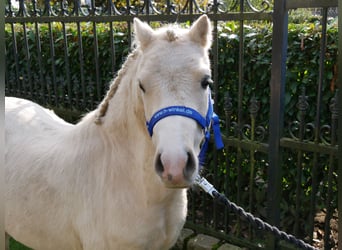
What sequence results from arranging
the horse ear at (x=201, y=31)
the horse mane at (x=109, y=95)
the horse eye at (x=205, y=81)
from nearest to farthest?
the horse eye at (x=205, y=81) → the horse ear at (x=201, y=31) → the horse mane at (x=109, y=95)

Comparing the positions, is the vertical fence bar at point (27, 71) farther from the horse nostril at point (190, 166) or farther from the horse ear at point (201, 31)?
the horse nostril at point (190, 166)

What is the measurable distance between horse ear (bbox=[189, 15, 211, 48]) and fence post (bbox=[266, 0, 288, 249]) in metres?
0.98

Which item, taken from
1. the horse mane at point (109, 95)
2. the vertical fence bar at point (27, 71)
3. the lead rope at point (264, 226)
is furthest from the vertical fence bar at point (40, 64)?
the lead rope at point (264, 226)

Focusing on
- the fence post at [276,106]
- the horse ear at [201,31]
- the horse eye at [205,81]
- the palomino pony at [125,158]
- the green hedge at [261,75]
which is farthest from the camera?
the green hedge at [261,75]

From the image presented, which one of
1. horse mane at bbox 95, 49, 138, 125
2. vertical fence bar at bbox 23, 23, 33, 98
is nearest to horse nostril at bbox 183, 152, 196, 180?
horse mane at bbox 95, 49, 138, 125

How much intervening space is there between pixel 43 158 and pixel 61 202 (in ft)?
1.19

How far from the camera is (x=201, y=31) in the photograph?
1.97 metres

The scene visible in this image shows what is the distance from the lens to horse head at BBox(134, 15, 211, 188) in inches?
61.2

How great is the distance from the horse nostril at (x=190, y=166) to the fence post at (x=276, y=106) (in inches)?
58.9

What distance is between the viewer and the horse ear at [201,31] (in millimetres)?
1954

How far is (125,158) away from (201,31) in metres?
0.88

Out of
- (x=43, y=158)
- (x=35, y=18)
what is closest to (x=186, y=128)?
(x=43, y=158)

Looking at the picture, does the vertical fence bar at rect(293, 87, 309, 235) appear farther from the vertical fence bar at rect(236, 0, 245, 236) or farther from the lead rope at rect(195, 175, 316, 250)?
the lead rope at rect(195, 175, 316, 250)

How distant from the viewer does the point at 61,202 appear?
2.38 m
